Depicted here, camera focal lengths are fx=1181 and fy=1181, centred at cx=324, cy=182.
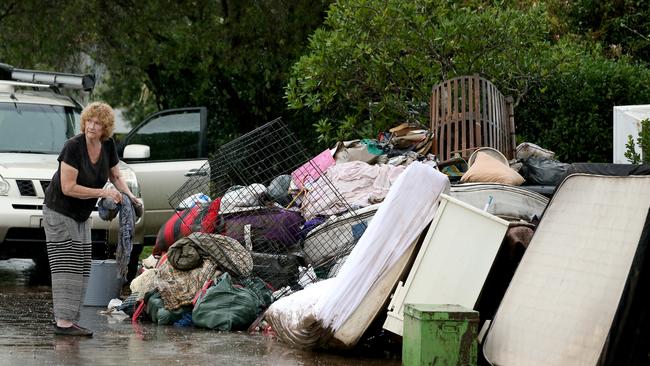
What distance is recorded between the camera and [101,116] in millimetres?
9336

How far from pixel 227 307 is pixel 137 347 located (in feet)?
4.23

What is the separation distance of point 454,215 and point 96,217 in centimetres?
562

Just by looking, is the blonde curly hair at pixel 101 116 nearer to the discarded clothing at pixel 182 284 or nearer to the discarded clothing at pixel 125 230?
the discarded clothing at pixel 125 230

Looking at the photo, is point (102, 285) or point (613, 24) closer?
point (102, 285)

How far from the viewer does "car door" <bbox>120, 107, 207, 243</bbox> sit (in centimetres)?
1410

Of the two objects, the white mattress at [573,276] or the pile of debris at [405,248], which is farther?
the pile of debris at [405,248]

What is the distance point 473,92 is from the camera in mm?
11578

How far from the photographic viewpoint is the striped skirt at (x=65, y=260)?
9.15 metres

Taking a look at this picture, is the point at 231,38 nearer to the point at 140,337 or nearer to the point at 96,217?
the point at 96,217

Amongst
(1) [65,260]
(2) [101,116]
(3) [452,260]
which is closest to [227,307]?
(1) [65,260]

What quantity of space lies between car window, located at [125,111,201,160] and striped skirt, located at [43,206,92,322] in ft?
17.0

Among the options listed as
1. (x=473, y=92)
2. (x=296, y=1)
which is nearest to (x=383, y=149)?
(x=473, y=92)

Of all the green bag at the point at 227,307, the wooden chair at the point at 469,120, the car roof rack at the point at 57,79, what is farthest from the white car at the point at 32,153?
the wooden chair at the point at 469,120

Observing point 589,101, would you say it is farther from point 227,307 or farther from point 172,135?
point 227,307
